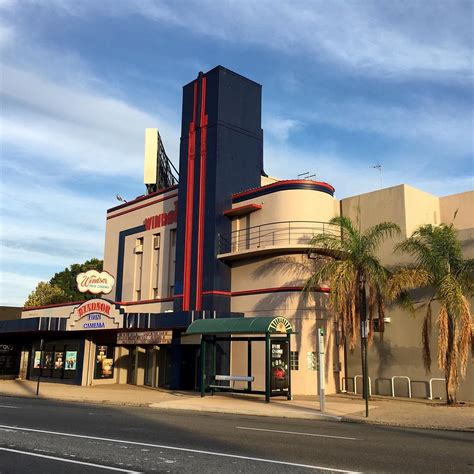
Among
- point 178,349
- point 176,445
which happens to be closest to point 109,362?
point 178,349

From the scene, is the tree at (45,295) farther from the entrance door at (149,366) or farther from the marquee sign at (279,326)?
the marquee sign at (279,326)

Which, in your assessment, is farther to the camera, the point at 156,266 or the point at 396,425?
the point at 156,266

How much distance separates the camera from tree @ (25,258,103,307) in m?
67.9

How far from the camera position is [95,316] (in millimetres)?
31719

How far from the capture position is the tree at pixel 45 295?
67500 mm

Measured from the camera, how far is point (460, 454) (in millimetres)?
10453

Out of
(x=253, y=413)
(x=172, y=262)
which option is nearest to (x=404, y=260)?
(x=253, y=413)

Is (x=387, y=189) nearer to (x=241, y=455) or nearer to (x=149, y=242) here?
(x=149, y=242)

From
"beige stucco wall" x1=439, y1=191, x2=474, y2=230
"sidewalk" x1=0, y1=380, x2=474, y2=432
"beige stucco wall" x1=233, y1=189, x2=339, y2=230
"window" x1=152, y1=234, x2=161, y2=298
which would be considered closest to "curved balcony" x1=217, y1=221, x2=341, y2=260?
"beige stucco wall" x1=233, y1=189, x2=339, y2=230

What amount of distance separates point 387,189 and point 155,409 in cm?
1629

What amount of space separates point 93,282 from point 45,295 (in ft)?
124

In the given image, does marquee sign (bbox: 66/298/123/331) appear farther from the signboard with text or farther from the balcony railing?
the balcony railing

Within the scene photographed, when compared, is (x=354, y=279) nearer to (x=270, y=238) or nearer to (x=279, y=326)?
(x=279, y=326)

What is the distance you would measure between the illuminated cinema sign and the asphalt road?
762 inches
